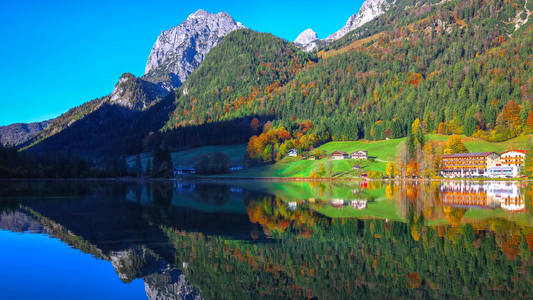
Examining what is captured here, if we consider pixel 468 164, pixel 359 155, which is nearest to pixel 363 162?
pixel 359 155

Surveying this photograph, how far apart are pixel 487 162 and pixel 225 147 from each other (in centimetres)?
11800

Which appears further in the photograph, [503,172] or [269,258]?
[503,172]

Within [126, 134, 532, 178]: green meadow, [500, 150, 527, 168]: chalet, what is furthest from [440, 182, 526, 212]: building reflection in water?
[126, 134, 532, 178]: green meadow

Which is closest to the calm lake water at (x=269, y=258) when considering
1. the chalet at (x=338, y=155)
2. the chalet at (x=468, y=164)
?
the chalet at (x=468, y=164)

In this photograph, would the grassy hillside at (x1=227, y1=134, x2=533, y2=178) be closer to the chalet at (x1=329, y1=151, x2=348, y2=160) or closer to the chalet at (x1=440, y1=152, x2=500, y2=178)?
the chalet at (x1=329, y1=151, x2=348, y2=160)

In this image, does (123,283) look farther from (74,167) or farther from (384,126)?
(384,126)

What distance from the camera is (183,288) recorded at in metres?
15.4

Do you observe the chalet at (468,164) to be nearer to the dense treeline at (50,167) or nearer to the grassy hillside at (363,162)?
the grassy hillside at (363,162)

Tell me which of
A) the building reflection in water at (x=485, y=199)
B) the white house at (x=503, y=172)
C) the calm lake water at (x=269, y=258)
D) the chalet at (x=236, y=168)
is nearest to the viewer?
the calm lake water at (x=269, y=258)

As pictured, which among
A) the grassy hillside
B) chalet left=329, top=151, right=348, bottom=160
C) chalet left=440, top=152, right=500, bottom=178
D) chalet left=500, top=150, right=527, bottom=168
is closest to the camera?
chalet left=500, top=150, right=527, bottom=168

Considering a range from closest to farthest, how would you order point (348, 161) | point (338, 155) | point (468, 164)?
point (468, 164) < point (348, 161) < point (338, 155)

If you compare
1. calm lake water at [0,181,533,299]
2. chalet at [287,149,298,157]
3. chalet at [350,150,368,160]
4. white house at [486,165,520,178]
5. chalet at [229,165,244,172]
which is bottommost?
white house at [486,165,520,178]

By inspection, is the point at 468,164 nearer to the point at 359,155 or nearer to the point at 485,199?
the point at 359,155

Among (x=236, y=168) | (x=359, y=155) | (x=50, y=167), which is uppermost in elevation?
(x=359, y=155)
